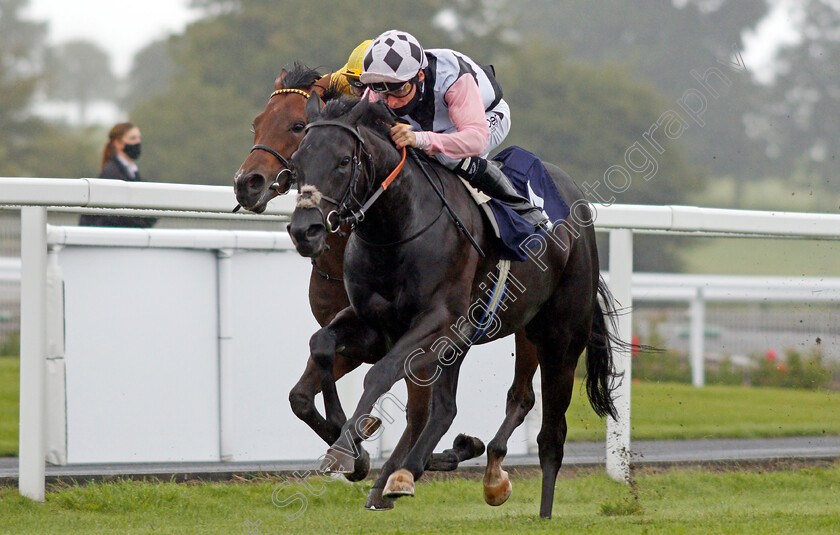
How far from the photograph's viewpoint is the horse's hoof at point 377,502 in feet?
14.0

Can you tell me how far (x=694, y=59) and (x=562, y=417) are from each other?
44.9 meters

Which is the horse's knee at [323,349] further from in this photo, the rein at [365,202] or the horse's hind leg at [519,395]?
the horse's hind leg at [519,395]

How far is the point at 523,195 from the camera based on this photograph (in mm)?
4926

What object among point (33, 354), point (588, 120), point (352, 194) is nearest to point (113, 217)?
point (33, 354)

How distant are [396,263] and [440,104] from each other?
79cm

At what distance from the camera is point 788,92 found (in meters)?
48.5

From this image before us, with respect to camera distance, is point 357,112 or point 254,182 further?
point 254,182

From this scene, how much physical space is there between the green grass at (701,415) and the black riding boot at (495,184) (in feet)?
6.86

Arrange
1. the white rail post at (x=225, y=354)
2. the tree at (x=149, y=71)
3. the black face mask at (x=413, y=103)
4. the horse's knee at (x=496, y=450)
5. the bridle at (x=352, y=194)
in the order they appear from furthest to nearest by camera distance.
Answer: the tree at (x=149, y=71) → the white rail post at (x=225, y=354) → the horse's knee at (x=496, y=450) → the black face mask at (x=413, y=103) → the bridle at (x=352, y=194)

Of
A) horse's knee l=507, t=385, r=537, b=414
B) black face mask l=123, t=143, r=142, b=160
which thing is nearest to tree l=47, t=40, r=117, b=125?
black face mask l=123, t=143, r=142, b=160

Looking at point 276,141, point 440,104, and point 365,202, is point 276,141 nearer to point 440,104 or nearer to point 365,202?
point 440,104

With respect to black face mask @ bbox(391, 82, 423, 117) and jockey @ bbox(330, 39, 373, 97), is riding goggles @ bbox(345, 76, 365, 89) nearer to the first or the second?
jockey @ bbox(330, 39, 373, 97)

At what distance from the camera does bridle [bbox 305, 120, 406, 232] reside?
3.75 metres

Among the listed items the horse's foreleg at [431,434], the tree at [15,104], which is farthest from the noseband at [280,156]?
the tree at [15,104]
